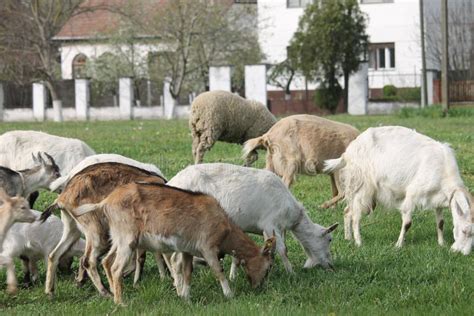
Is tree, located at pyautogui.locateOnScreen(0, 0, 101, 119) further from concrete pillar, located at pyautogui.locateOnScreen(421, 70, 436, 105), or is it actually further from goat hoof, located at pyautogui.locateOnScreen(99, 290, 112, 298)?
goat hoof, located at pyautogui.locateOnScreen(99, 290, 112, 298)

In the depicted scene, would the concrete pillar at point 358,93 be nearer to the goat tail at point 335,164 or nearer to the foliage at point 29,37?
the foliage at point 29,37

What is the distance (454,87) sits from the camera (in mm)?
43156

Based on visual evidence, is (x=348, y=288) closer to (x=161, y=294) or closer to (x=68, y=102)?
(x=161, y=294)

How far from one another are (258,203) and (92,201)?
1495mm

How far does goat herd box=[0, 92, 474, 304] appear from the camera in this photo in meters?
6.78

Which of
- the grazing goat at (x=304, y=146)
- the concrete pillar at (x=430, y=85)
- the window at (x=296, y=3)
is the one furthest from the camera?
the window at (x=296, y=3)

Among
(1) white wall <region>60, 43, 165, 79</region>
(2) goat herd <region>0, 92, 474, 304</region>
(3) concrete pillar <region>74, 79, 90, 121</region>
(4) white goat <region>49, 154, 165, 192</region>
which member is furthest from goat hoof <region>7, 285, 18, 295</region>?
(1) white wall <region>60, 43, 165, 79</region>

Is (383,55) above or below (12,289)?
above

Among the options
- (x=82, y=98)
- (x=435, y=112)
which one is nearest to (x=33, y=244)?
(x=435, y=112)

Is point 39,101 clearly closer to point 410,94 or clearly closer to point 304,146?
point 410,94

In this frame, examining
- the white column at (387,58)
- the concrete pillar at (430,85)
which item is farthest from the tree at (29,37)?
the white column at (387,58)

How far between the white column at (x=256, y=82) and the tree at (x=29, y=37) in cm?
774

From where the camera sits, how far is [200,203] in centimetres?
693

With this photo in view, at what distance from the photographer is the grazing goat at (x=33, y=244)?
25.4 feet
